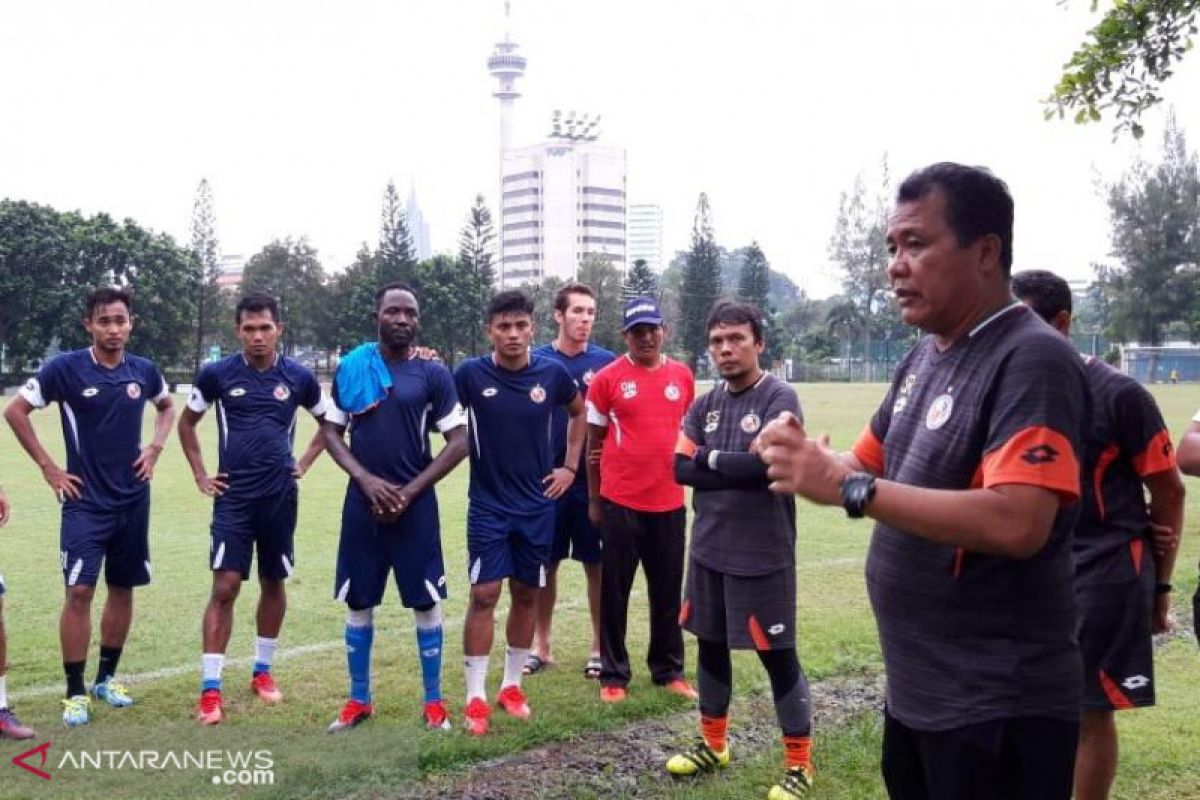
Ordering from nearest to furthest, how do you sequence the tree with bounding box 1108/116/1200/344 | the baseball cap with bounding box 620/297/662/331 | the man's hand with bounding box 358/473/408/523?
1. the man's hand with bounding box 358/473/408/523
2. the baseball cap with bounding box 620/297/662/331
3. the tree with bounding box 1108/116/1200/344

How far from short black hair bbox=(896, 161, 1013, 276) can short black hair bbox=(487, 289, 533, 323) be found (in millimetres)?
3602

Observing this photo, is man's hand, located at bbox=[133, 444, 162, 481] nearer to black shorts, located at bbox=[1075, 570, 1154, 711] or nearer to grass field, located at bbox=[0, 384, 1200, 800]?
grass field, located at bbox=[0, 384, 1200, 800]

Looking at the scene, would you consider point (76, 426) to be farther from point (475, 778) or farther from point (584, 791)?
point (584, 791)

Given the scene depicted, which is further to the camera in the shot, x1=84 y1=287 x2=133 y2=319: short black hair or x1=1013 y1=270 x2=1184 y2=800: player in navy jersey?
x1=84 y1=287 x2=133 y2=319: short black hair

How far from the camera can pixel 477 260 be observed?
65.9m

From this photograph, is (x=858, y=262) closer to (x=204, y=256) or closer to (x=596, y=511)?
(x=204, y=256)

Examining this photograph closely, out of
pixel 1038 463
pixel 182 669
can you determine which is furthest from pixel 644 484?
pixel 1038 463

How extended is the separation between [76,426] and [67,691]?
145 cm

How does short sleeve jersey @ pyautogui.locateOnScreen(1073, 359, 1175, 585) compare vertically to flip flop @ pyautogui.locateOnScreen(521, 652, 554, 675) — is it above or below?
above

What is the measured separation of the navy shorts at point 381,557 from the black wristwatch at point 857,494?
3.53 m

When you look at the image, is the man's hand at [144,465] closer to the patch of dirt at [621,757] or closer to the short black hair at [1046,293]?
the patch of dirt at [621,757]

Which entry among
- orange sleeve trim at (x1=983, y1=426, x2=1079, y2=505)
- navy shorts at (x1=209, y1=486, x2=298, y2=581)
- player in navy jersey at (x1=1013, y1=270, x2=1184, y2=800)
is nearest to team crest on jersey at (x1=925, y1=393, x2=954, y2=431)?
orange sleeve trim at (x1=983, y1=426, x2=1079, y2=505)

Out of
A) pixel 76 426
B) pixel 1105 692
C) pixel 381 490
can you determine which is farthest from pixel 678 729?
pixel 76 426

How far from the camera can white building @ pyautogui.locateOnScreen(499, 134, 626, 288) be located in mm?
130250
